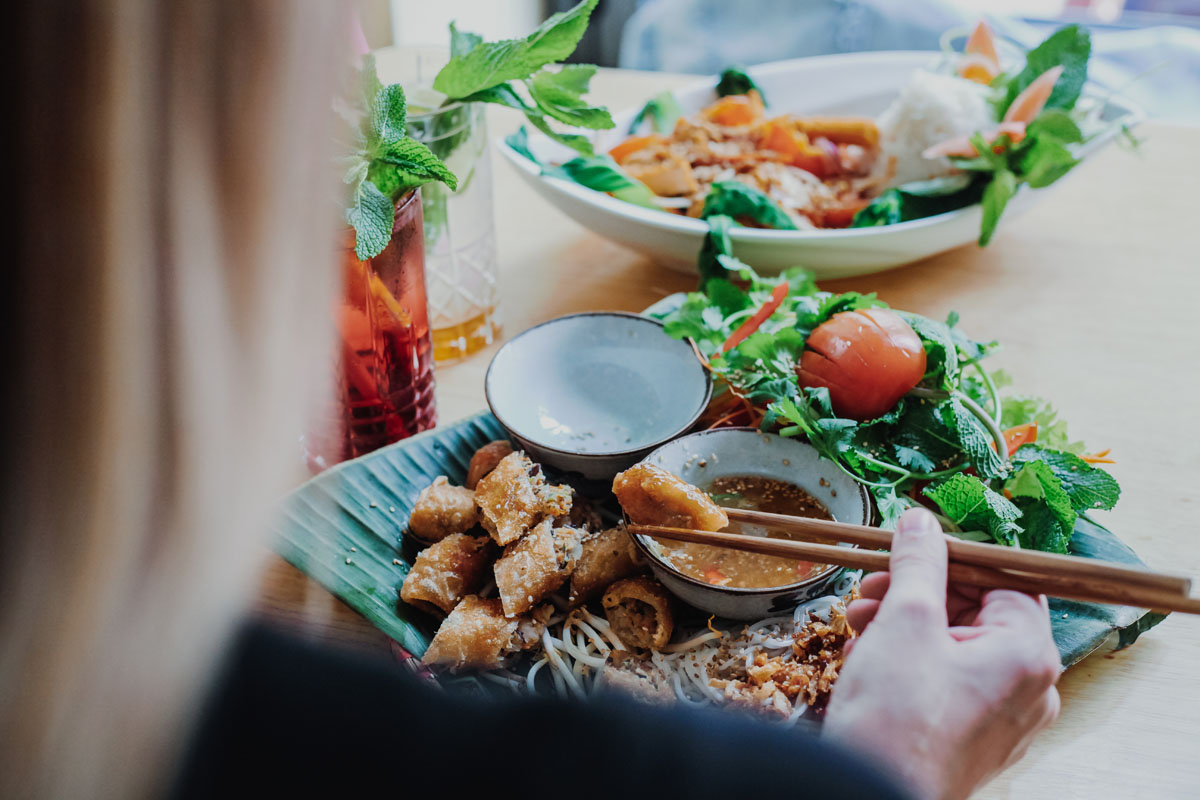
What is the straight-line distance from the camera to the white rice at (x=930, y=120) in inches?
76.5

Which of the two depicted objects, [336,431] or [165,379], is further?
[336,431]

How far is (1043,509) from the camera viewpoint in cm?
116

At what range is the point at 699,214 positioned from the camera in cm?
189

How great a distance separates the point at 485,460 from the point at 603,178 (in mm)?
781

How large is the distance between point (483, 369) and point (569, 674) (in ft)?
2.39

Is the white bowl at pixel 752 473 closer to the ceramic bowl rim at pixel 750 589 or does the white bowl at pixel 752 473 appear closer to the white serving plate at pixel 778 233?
the ceramic bowl rim at pixel 750 589

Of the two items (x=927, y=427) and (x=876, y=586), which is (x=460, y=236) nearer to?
(x=927, y=427)

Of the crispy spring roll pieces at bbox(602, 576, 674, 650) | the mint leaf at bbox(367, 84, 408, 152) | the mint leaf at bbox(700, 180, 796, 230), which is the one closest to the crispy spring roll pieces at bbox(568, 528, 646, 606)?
the crispy spring roll pieces at bbox(602, 576, 674, 650)

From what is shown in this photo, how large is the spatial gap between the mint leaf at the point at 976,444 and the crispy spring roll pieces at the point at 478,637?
0.60 m

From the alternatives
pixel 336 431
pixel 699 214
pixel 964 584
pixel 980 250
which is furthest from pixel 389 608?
pixel 980 250

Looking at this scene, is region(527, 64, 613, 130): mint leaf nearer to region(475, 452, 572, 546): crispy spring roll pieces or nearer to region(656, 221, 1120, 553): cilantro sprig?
region(656, 221, 1120, 553): cilantro sprig

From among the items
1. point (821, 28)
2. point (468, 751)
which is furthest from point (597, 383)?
point (821, 28)

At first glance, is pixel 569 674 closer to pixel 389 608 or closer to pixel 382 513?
pixel 389 608

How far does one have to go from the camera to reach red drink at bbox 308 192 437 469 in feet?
4.18
